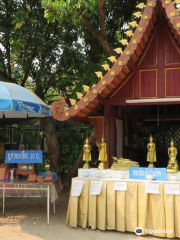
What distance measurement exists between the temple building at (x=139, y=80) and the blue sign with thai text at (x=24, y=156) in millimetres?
1056

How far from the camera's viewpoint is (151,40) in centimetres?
509

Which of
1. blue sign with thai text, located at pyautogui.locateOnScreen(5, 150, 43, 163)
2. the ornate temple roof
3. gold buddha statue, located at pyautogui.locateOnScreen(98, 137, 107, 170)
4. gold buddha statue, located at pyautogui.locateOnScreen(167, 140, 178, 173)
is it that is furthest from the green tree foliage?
gold buddha statue, located at pyautogui.locateOnScreen(167, 140, 178, 173)

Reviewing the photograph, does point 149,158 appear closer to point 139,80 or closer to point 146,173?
point 146,173

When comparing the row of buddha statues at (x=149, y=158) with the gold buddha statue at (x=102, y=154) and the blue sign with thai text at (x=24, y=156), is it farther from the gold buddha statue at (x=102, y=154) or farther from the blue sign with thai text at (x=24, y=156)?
the blue sign with thai text at (x=24, y=156)

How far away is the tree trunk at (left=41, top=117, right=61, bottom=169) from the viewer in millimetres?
8820

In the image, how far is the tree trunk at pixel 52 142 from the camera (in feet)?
28.9

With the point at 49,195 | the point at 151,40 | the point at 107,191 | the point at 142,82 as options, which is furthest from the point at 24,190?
the point at 151,40

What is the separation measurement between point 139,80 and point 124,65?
0.61m

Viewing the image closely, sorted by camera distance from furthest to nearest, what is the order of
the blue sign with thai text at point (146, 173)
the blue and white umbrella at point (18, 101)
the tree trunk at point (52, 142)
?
the tree trunk at point (52, 142) < the blue and white umbrella at point (18, 101) < the blue sign with thai text at point (146, 173)

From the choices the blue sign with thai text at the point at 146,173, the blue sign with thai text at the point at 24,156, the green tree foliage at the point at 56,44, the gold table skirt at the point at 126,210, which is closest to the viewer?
Answer: the gold table skirt at the point at 126,210

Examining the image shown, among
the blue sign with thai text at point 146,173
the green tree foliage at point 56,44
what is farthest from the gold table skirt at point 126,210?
the green tree foliage at point 56,44

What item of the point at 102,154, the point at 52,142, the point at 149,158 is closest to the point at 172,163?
the point at 149,158

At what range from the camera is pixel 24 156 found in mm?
5547

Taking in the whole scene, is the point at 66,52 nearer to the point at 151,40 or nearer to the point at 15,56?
the point at 15,56
